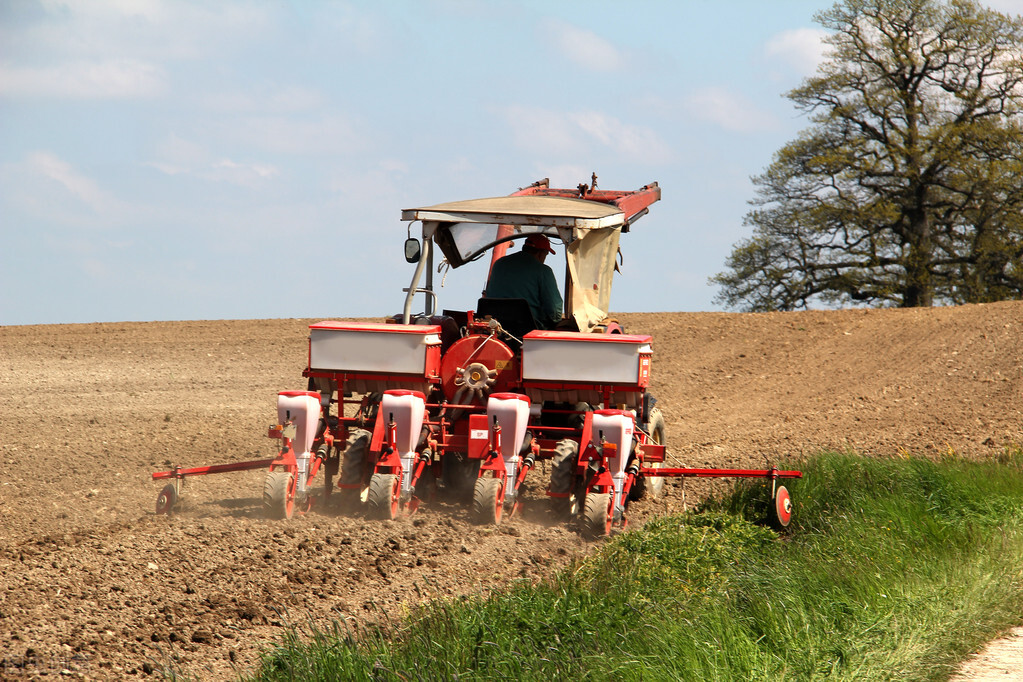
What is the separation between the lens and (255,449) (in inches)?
468

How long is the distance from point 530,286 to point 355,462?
2.31 metres

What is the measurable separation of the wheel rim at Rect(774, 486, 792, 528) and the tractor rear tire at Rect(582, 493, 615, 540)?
1.41 meters

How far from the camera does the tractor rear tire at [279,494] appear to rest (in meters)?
7.63

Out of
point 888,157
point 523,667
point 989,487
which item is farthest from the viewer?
point 888,157

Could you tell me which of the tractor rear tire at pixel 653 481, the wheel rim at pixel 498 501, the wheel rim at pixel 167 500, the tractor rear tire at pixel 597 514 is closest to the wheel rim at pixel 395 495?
the wheel rim at pixel 498 501

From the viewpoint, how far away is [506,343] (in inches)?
360

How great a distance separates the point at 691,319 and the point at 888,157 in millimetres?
8108

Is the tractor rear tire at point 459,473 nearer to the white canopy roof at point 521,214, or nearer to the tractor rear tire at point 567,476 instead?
the tractor rear tire at point 567,476

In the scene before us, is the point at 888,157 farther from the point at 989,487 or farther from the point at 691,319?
the point at 989,487

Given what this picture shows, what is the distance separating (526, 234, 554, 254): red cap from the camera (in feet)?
31.0

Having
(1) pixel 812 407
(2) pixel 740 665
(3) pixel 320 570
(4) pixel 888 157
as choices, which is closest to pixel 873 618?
(2) pixel 740 665

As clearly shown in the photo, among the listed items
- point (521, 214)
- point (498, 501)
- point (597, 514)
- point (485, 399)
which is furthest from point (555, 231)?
point (597, 514)

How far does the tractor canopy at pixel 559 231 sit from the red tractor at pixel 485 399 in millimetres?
15

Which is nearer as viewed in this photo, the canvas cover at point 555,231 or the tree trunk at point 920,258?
the canvas cover at point 555,231
